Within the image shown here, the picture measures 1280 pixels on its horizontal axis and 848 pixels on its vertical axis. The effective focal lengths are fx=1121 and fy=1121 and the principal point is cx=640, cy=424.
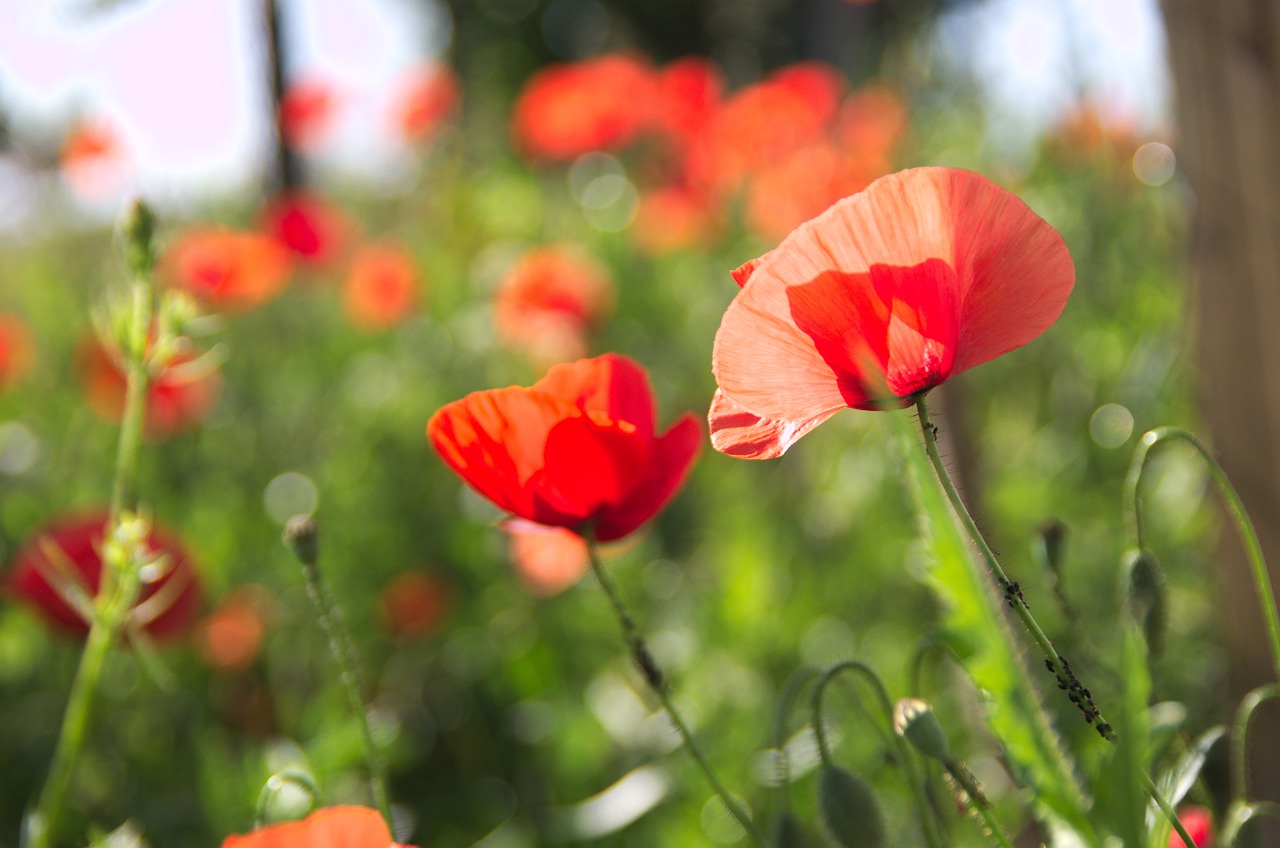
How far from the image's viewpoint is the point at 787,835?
64 centimetres

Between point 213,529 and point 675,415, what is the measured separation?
102 centimetres

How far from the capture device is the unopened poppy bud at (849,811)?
23.4 inches

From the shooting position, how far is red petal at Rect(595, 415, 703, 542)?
674mm

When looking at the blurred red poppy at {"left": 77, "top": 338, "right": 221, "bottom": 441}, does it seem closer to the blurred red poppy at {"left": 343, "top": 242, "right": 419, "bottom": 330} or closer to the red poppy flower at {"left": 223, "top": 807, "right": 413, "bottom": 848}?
the blurred red poppy at {"left": 343, "top": 242, "right": 419, "bottom": 330}

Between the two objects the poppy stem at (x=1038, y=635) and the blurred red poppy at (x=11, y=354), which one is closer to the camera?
the poppy stem at (x=1038, y=635)

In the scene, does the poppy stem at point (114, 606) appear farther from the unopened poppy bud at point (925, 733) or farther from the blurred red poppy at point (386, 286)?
the blurred red poppy at point (386, 286)

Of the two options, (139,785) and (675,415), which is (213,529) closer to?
(139,785)

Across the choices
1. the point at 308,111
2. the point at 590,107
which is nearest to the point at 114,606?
the point at 590,107

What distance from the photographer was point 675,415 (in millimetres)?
2533

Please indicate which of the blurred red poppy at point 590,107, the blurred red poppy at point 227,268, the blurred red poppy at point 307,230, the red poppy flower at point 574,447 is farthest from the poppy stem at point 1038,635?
the blurred red poppy at point 590,107

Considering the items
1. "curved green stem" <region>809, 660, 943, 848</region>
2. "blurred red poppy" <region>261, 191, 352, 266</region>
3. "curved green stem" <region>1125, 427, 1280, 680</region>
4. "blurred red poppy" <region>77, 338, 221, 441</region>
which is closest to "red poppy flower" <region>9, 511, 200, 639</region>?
"blurred red poppy" <region>77, 338, 221, 441</region>

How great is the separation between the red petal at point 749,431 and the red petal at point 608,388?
9 centimetres

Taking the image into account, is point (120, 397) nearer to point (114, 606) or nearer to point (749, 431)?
point (114, 606)

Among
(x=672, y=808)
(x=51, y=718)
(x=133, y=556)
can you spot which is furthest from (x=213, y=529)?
(x=133, y=556)
